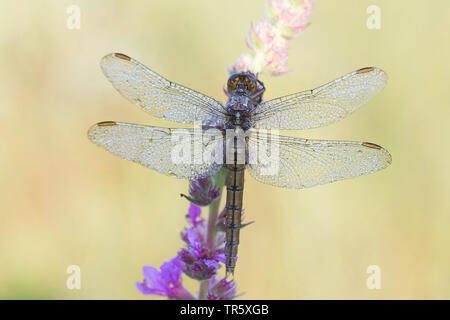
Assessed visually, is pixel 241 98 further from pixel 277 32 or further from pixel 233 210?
pixel 233 210

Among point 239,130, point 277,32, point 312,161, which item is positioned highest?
point 277,32

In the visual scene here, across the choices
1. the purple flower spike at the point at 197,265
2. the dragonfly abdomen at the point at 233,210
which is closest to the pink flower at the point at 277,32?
the dragonfly abdomen at the point at 233,210

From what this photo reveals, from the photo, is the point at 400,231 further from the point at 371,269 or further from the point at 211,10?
the point at 211,10

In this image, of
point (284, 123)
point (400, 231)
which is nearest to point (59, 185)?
point (284, 123)

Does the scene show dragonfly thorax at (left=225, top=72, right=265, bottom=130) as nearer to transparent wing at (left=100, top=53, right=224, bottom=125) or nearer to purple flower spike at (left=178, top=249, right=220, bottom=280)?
transparent wing at (left=100, top=53, right=224, bottom=125)

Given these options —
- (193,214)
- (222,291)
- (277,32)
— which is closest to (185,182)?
(193,214)

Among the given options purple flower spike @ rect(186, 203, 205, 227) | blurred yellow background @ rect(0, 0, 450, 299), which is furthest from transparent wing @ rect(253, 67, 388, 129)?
blurred yellow background @ rect(0, 0, 450, 299)

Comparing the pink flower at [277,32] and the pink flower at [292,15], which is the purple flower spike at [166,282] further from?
the pink flower at [292,15]
